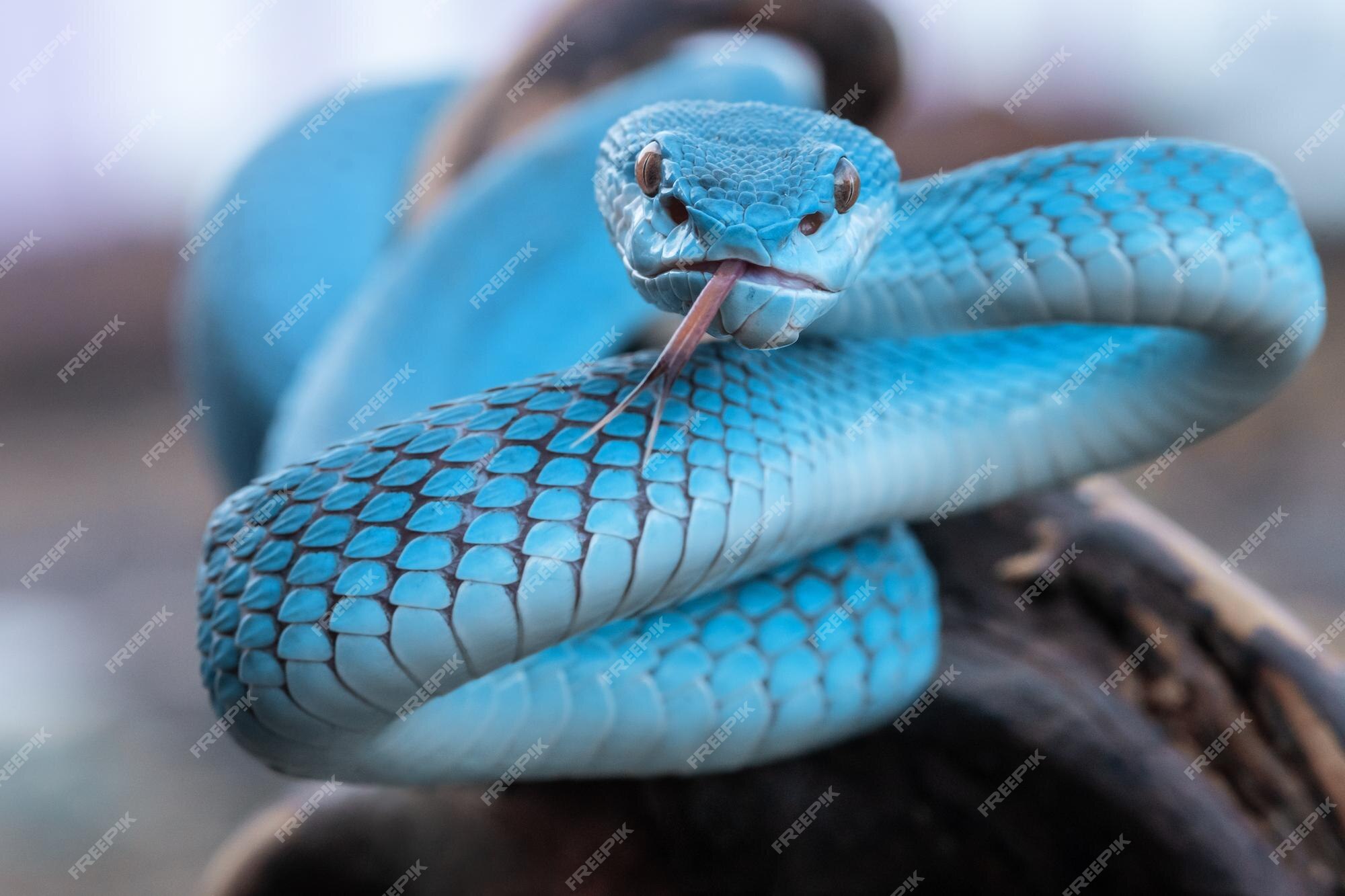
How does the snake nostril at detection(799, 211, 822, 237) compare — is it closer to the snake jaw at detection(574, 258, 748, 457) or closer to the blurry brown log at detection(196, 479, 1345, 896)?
the snake jaw at detection(574, 258, 748, 457)

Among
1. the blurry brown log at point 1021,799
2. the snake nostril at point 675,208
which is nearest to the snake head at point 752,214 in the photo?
the snake nostril at point 675,208

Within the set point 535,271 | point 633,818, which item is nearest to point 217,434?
point 535,271

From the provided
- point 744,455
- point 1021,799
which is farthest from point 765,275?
point 1021,799

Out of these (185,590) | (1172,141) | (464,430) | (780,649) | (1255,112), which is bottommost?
(1255,112)

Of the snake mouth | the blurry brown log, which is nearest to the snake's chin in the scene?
the snake mouth

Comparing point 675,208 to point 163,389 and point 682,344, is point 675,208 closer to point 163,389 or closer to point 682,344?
point 682,344

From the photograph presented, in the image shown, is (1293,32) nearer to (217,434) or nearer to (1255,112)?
(1255,112)

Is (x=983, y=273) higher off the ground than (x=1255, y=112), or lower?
higher
